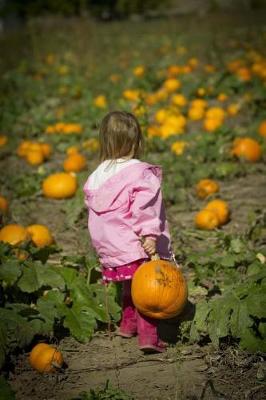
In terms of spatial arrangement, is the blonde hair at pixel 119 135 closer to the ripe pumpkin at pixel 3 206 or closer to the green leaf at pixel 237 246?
the green leaf at pixel 237 246

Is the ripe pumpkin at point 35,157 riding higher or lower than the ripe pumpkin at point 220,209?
higher

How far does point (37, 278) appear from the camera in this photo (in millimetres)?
3977

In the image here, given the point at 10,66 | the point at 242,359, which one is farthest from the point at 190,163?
the point at 10,66

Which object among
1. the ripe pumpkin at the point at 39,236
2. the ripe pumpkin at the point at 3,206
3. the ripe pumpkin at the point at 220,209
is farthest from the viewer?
the ripe pumpkin at the point at 3,206

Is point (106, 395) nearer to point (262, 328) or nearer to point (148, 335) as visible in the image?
point (148, 335)

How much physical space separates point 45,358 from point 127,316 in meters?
0.68

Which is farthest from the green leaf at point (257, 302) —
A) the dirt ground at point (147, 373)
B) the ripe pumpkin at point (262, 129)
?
the ripe pumpkin at point (262, 129)

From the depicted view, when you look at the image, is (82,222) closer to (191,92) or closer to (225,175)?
(225,175)

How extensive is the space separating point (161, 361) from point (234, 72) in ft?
22.7

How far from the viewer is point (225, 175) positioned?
6.29 metres

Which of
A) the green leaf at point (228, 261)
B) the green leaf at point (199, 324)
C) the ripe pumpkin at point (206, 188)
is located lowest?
the green leaf at point (199, 324)

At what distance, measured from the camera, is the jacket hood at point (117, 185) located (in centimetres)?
363

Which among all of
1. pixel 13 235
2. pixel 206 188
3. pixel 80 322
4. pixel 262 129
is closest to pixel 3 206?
pixel 13 235

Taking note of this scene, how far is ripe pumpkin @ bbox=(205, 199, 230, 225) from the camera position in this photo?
5316 mm
